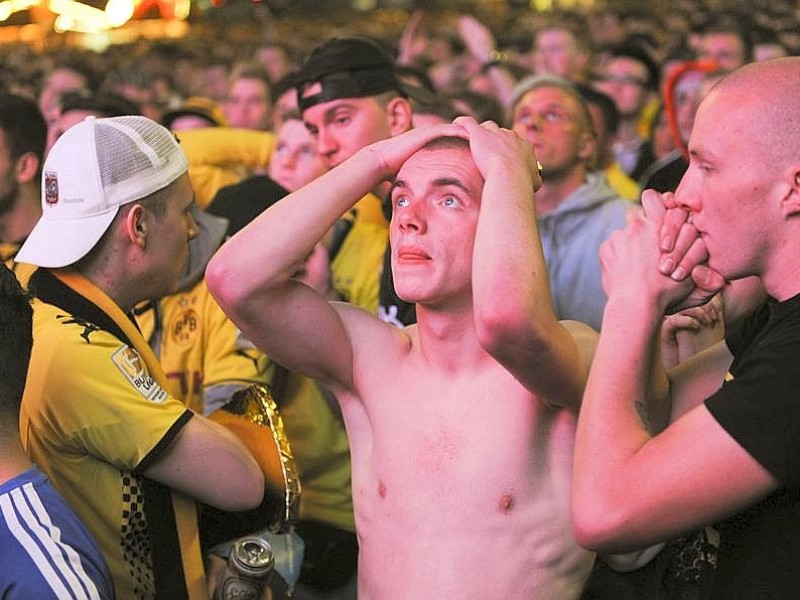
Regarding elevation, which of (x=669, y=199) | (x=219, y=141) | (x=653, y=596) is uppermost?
(x=669, y=199)

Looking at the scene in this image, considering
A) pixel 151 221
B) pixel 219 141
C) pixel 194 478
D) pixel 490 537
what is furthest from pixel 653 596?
pixel 219 141

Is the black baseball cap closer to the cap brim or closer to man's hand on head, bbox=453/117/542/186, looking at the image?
the cap brim

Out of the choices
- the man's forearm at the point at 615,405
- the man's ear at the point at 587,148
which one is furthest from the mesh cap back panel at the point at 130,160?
the man's ear at the point at 587,148

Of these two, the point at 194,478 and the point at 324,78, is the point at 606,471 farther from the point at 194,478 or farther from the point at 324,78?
the point at 324,78

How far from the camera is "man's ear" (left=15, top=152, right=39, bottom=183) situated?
4.20 metres

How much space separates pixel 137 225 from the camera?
283cm

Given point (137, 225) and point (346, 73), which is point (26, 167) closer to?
point (346, 73)

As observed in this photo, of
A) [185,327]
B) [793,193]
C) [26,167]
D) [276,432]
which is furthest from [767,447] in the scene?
[26,167]

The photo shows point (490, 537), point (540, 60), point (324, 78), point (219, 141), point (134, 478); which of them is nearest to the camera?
point (490, 537)

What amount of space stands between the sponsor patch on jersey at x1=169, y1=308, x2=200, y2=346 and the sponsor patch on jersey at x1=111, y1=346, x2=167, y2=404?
41.7 inches

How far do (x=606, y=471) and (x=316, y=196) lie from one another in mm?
919

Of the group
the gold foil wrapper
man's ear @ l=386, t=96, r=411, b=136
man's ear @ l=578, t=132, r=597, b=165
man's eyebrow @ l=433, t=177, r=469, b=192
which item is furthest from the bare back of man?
man's ear @ l=578, t=132, r=597, b=165

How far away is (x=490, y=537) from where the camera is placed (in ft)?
8.24

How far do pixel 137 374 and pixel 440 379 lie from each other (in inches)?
25.3
